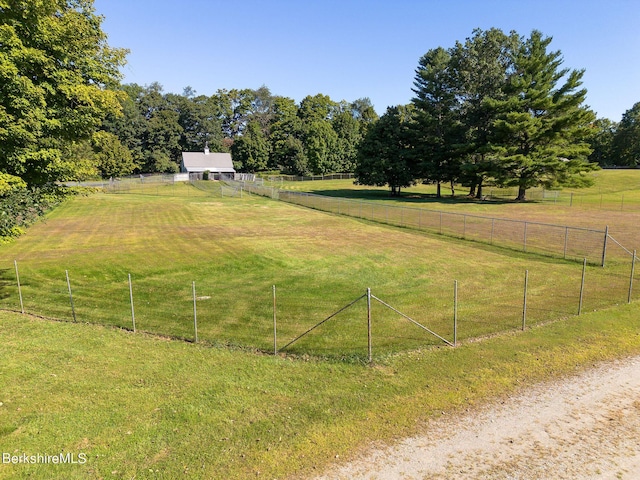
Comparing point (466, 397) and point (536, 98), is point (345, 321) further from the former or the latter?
point (536, 98)

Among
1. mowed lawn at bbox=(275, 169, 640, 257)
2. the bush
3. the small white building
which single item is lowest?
mowed lawn at bbox=(275, 169, 640, 257)

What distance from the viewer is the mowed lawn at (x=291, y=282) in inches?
494

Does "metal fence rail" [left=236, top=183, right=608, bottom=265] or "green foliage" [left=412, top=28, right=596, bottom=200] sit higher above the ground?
"green foliage" [left=412, top=28, right=596, bottom=200]

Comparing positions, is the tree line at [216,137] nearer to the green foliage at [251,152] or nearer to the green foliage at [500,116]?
the green foliage at [251,152]

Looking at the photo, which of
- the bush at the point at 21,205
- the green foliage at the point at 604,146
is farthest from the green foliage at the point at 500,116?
the green foliage at the point at 604,146

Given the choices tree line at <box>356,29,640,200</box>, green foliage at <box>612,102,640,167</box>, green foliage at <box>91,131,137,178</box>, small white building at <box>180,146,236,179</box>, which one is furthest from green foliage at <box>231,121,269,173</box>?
green foliage at <box>612,102,640,167</box>

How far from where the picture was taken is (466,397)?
8305mm

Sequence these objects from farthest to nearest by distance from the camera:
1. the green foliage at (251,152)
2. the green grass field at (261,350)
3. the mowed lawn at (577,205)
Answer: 1. the green foliage at (251,152)
2. the mowed lawn at (577,205)
3. the green grass field at (261,350)

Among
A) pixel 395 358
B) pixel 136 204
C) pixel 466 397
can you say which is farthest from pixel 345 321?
pixel 136 204

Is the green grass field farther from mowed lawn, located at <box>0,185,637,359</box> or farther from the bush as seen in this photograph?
the bush

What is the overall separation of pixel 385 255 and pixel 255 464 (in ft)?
58.7

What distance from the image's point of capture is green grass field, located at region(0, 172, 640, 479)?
676cm

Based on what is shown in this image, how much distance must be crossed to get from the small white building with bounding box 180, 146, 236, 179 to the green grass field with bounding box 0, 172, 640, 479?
228 ft

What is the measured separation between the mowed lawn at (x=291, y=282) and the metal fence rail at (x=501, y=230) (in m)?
2.11
